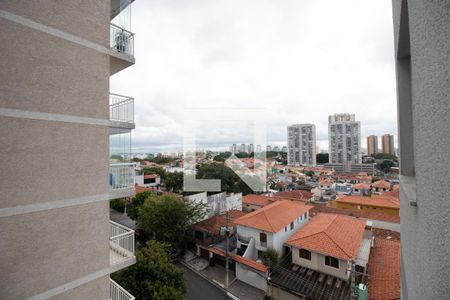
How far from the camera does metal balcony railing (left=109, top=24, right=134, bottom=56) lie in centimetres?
426

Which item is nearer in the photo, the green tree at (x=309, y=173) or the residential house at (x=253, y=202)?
the residential house at (x=253, y=202)

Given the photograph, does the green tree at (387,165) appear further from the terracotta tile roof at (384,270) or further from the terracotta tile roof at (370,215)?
the terracotta tile roof at (384,270)

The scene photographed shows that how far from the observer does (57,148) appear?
330cm

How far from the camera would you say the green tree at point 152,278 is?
21.2 feet

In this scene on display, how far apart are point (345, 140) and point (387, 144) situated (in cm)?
2980

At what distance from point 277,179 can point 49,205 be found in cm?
4157

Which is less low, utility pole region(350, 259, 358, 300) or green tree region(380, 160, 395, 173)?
green tree region(380, 160, 395, 173)

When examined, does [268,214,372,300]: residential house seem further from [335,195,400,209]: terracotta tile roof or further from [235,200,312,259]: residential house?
[335,195,400,209]: terracotta tile roof

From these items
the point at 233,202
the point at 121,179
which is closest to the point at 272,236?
the point at 121,179

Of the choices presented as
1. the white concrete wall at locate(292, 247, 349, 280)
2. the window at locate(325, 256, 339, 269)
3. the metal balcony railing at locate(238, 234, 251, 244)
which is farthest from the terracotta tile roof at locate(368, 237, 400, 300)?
the metal balcony railing at locate(238, 234, 251, 244)

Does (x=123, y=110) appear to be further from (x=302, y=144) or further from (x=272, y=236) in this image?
(x=302, y=144)

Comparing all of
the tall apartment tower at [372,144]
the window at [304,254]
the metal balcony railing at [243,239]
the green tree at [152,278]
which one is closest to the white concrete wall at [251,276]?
the metal balcony railing at [243,239]

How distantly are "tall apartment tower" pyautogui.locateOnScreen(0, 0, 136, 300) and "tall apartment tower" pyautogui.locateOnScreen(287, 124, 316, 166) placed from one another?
64.0 metres

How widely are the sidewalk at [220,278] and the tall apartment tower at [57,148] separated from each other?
287 inches
